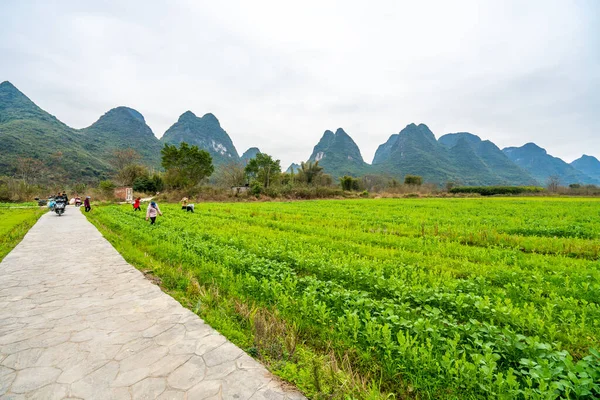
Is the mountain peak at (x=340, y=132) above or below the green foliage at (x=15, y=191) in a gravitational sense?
above

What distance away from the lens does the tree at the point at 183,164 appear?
133 feet

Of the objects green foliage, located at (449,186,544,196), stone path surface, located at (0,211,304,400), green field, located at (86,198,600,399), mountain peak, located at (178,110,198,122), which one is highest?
mountain peak, located at (178,110,198,122)

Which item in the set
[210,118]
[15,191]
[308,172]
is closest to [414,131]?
[308,172]

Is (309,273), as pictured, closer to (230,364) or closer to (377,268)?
(377,268)

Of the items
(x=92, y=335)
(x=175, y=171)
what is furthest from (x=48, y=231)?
(x=175, y=171)

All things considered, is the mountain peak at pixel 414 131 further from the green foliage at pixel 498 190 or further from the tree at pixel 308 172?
the tree at pixel 308 172

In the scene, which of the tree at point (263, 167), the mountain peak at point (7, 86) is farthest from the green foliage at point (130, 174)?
the mountain peak at point (7, 86)

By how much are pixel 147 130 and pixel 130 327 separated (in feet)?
462

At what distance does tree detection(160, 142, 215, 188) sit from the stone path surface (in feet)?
126

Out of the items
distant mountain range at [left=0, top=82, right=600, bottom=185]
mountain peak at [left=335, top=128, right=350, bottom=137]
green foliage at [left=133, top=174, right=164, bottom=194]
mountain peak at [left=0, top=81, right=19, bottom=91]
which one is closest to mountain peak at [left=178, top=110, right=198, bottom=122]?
distant mountain range at [left=0, top=82, right=600, bottom=185]

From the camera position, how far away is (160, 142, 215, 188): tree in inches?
1601

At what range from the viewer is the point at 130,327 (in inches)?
150

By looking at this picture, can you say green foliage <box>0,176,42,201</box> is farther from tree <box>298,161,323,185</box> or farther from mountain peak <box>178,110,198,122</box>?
mountain peak <box>178,110,198,122</box>

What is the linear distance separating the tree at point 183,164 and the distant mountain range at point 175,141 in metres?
28.0
